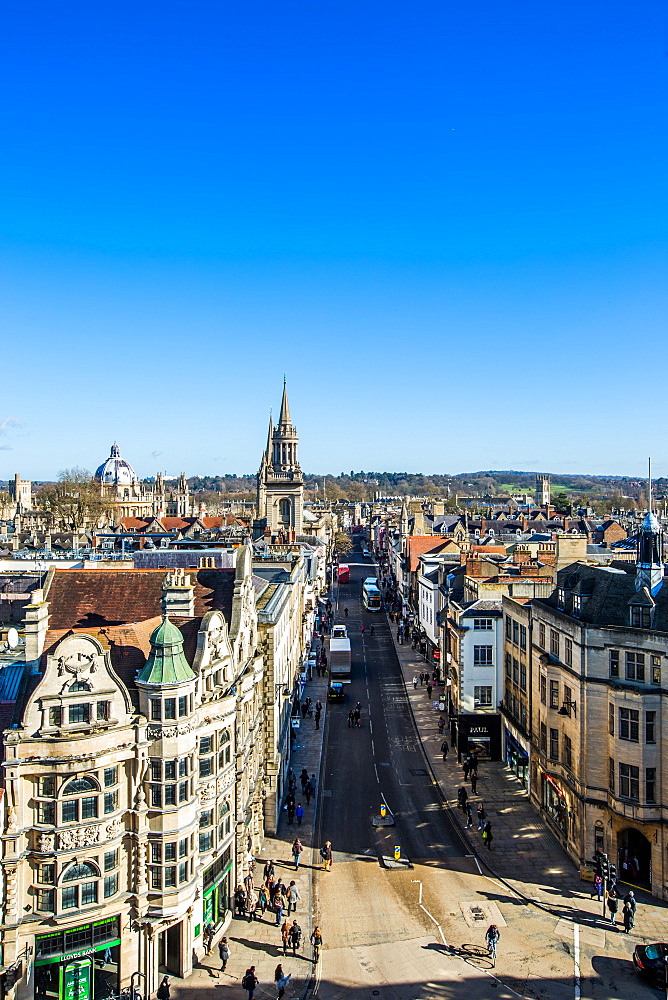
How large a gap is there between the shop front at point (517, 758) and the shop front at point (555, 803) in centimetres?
356

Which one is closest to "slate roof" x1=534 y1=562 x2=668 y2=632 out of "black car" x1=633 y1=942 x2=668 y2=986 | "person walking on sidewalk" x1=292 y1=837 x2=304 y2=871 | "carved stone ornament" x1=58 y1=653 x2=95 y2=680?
"black car" x1=633 y1=942 x2=668 y2=986

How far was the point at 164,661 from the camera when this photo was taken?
28.4 meters

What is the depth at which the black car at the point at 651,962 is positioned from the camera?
28.3 m

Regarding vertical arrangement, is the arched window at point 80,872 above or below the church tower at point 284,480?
below

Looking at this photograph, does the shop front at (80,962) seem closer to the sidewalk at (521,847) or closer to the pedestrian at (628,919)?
the sidewalk at (521,847)

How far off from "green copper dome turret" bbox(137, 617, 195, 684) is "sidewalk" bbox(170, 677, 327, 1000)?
11.3m

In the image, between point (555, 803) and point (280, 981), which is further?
point (555, 803)

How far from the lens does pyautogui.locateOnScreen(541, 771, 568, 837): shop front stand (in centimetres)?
3966

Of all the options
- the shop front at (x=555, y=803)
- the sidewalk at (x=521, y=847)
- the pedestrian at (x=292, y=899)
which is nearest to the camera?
the pedestrian at (x=292, y=899)

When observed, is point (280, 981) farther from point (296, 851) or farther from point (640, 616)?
point (640, 616)

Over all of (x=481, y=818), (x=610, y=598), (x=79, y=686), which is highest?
(x=610, y=598)

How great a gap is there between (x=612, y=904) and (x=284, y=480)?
10495cm

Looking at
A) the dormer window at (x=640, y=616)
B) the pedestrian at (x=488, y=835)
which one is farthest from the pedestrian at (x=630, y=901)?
the dormer window at (x=640, y=616)

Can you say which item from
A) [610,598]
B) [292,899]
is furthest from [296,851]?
[610,598]
